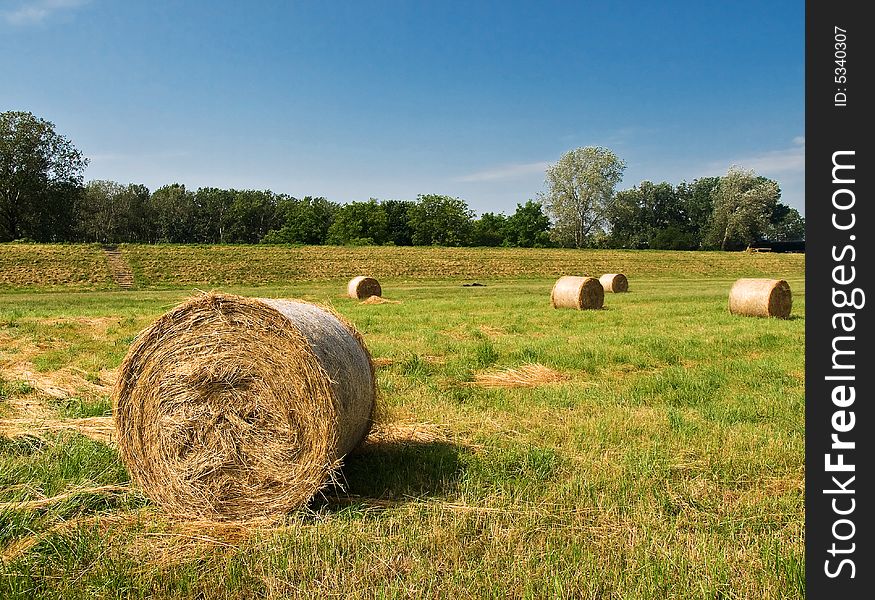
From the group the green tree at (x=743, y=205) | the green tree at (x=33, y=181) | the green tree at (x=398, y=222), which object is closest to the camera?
the green tree at (x=33, y=181)

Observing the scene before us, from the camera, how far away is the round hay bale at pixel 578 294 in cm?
2114

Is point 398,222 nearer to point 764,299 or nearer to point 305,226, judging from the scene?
point 305,226

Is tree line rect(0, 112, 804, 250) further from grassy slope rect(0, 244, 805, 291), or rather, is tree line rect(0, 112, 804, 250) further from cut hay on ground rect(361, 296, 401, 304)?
cut hay on ground rect(361, 296, 401, 304)

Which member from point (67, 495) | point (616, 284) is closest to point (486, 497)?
point (67, 495)

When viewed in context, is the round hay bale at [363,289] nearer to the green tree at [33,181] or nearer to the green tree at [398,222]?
the green tree at [33,181]

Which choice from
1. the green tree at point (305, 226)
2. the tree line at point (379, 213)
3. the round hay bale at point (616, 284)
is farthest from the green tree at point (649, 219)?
the round hay bale at point (616, 284)

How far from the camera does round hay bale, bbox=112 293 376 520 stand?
16.5 feet

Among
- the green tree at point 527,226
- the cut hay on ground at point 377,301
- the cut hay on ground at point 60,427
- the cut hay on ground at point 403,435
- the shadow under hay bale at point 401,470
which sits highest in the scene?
the green tree at point 527,226

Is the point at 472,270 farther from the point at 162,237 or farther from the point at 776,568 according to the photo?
the point at 162,237

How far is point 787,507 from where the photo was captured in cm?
481

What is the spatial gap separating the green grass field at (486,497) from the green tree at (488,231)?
335 ft

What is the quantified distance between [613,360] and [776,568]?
7.37m

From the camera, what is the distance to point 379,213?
108m
